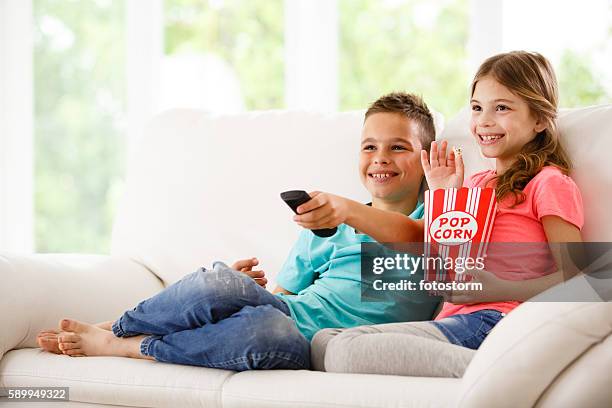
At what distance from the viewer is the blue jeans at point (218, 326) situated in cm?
146

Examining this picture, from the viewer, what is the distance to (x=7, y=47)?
3930 mm

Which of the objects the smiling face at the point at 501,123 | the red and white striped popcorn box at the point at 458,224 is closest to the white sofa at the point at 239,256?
the smiling face at the point at 501,123

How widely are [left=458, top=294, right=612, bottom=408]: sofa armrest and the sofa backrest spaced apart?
0.87m

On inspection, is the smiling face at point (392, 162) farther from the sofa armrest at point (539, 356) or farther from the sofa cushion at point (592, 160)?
the sofa armrest at point (539, 356)

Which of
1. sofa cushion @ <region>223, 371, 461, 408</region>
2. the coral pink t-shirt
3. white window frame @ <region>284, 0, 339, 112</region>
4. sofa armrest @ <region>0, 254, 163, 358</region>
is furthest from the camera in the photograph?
white window frame @ <region>284, 0, 339, 112</region>

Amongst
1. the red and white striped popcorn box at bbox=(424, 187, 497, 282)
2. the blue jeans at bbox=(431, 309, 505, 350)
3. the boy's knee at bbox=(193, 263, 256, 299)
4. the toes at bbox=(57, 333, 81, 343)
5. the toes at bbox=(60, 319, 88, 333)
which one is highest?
the red and white striped popcorn box at bbox=(424, 187, 497, 282)

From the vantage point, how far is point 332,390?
1.33m

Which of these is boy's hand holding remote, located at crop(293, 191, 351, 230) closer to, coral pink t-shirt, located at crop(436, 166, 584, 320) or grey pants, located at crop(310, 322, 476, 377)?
grey pants, located at crop(310, 322, 476, 377)

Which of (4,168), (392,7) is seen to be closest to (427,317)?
(392,7)

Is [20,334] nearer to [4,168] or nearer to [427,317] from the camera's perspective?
[427,317]

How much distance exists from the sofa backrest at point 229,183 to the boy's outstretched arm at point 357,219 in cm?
26

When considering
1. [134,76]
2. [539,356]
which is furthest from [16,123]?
[539,356]

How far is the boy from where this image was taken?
4.88 ft

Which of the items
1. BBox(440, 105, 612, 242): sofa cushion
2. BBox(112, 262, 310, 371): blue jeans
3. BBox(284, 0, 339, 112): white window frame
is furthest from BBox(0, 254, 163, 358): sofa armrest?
BBox(284, 0, 339, 112): white window frame
